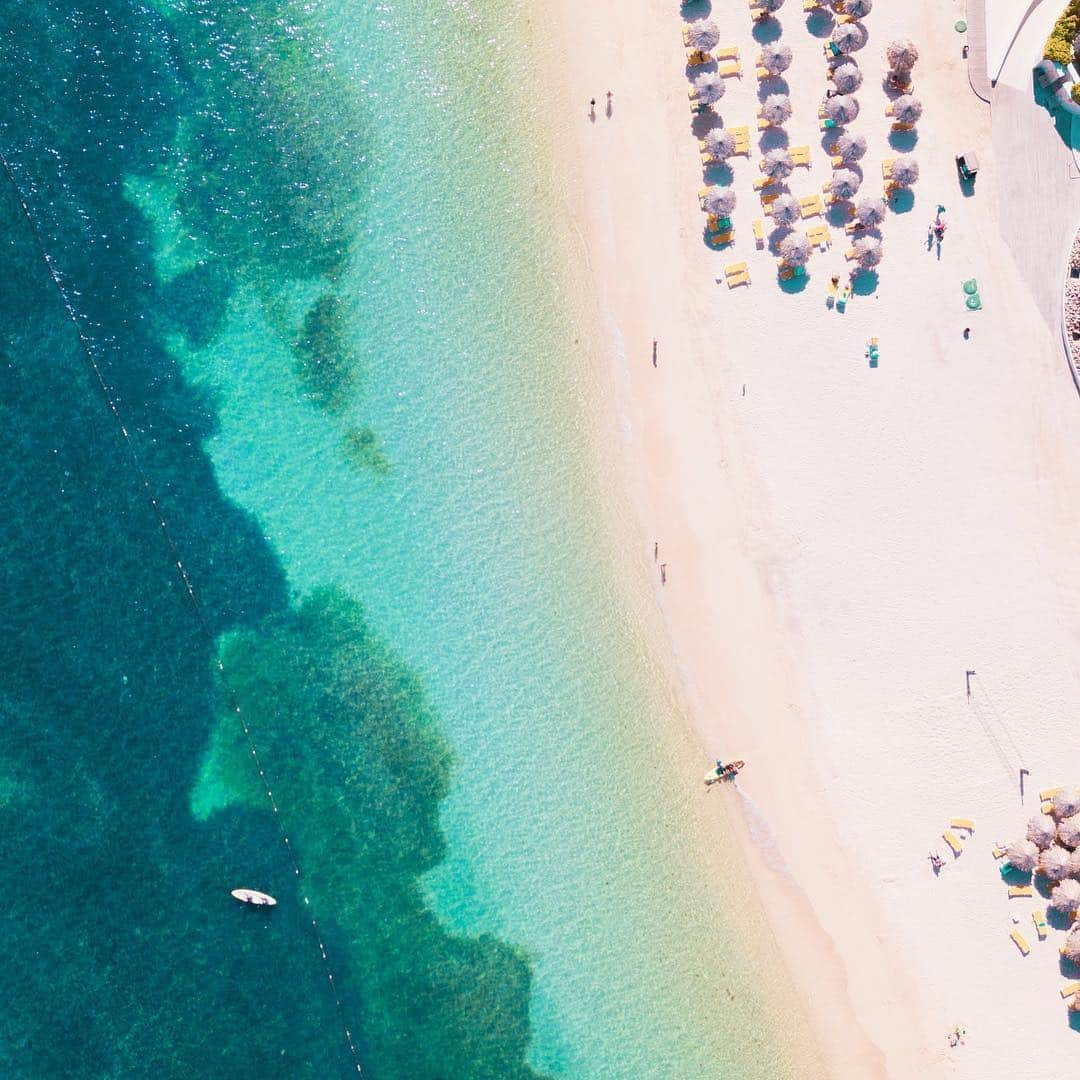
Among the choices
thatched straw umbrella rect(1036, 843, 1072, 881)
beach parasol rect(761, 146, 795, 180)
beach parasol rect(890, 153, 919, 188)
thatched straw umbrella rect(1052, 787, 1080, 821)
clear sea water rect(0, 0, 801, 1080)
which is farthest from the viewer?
clear sea water rect(0, 0, 801, 1080)

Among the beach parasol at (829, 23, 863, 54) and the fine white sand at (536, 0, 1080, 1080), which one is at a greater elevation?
the beach parasol at (829, 23, 863, 54)

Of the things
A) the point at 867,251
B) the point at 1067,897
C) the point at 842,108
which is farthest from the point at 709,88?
the point at 1067,897

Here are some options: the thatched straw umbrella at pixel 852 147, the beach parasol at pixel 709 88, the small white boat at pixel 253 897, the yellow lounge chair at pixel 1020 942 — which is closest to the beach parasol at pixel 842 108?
the thatched straw umbrella at pixel 852 147

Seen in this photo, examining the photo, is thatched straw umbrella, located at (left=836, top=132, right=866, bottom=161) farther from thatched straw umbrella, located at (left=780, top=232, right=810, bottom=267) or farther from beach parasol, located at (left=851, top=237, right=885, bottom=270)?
thatched straw umbrella, located at (left=780, top=232, right=810, bottom=267)

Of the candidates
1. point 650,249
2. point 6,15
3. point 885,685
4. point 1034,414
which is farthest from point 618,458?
point 6,15

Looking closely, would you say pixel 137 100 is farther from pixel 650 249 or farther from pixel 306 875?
pixel 306 875

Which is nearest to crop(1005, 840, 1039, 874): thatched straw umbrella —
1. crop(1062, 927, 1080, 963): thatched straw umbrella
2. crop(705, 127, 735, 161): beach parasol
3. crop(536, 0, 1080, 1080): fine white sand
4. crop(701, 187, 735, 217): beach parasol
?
crop(536, 0, 1080, 1080): fine white sand
